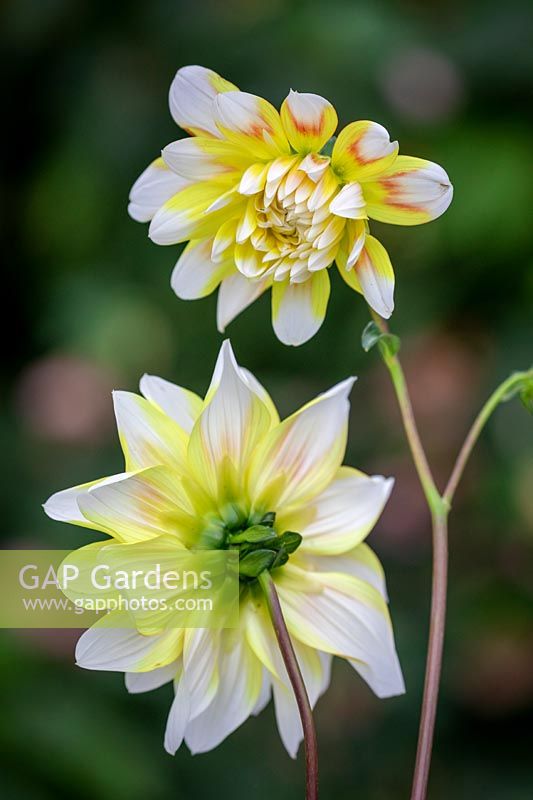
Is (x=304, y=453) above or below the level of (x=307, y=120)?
below

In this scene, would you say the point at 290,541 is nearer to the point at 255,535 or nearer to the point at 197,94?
the point at 255,535

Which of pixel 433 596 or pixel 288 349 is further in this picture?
pixel 288 349

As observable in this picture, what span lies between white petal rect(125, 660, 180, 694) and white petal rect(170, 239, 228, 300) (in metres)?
0.16

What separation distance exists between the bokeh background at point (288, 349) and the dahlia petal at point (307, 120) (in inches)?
35.3

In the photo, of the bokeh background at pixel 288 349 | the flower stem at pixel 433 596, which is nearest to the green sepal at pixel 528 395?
the flower stem at pixel 433 596

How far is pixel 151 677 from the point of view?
0.45 meters

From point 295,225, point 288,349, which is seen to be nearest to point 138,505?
point 295,225

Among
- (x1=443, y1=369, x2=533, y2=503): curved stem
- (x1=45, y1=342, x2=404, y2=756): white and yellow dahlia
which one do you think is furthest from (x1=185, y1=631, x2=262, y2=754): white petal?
(x1=443, y1=369, x2=533, y2=503): curved stem

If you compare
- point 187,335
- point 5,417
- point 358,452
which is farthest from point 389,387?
point 5,417

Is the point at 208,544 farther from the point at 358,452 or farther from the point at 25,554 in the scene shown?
the point at 358,452

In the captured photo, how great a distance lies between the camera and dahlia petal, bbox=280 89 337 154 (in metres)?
0.41

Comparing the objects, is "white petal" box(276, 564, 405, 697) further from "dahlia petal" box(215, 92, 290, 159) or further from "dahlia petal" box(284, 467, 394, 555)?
"dahlia petal" box(215, 92, 290, 159)

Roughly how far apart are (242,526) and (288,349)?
3.49ft

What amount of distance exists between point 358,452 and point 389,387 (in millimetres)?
98
